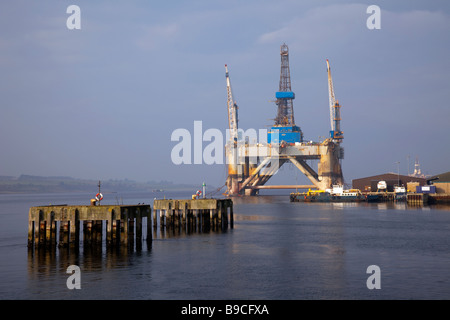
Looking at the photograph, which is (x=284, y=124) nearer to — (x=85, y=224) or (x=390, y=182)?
(x=390, y=182)

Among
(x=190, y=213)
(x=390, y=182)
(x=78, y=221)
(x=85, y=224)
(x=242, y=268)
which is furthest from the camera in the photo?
(x=390, y=182)

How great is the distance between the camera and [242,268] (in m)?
39.2

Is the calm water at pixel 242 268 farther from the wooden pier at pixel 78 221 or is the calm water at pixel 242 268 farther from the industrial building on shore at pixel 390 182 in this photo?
the industrial building on shore at pixel 390 182

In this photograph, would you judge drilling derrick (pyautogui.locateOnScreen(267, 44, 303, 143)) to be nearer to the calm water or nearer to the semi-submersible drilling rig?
the semi-submersible drilling rig

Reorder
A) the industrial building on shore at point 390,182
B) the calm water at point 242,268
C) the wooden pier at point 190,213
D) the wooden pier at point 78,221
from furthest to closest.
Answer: the industrial building on shore at point 390,182 < the wooden pier at point 190,213 < the wooden pier at point 78,221 < the calm water at point 242,268

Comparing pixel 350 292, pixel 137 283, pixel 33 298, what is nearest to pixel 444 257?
pixel 350 292

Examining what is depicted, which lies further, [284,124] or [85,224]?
[284,124]

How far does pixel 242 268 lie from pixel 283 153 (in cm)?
13424

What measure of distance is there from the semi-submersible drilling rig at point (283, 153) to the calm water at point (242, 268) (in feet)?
359

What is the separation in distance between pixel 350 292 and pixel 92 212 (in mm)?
23424

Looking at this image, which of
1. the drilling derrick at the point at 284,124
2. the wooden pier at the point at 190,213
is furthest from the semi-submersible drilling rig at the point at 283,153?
the wooden pier at the point at 190,213

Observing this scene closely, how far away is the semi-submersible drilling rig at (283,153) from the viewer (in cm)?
17062

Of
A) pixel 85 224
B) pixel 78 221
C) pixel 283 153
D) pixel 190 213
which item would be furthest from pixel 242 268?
pixel 283 153

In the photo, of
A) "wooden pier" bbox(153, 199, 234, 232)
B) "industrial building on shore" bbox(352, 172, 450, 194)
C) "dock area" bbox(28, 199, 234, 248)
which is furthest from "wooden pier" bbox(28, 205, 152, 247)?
"industrial building on shore" bbox(352, 172, 450, 194)
